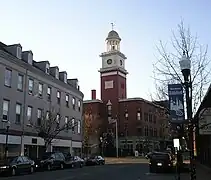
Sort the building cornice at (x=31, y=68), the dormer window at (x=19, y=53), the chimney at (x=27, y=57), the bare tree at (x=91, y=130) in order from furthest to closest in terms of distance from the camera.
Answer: the bare tree at (x=91, y=130) → the chimney at (x=27, y=57) → the dormer window at (x=19, y=53) → the building cornice at (x=31, y=68)

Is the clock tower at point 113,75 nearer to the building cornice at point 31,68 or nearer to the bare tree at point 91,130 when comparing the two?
the bare tree at point 91,130

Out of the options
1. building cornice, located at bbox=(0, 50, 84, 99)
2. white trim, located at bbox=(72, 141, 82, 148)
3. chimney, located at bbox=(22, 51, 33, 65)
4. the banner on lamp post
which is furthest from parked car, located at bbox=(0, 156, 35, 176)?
white trim, located at bbox=(72, 141, 82, 148)

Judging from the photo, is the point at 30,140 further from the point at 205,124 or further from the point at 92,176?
the point at 205,124

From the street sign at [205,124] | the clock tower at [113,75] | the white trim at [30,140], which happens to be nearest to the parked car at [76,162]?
the white trim at [30,140]

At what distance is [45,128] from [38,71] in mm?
6549

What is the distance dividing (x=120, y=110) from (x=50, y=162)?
62.0m

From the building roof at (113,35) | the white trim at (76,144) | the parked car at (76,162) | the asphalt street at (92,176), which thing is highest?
the building roof at (113,35)

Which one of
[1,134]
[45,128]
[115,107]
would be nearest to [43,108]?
[45,128]

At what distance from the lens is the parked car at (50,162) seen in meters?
34.5

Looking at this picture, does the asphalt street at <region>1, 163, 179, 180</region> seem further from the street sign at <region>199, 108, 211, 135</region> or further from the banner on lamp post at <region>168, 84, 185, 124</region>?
the banner on lamp post at <region>168, 84, 185, 124</region>

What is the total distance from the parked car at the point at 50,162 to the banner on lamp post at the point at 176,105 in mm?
24651

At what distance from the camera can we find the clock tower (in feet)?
318

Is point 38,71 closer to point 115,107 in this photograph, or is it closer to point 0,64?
point 0,64

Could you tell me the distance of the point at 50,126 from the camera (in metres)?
42.0
